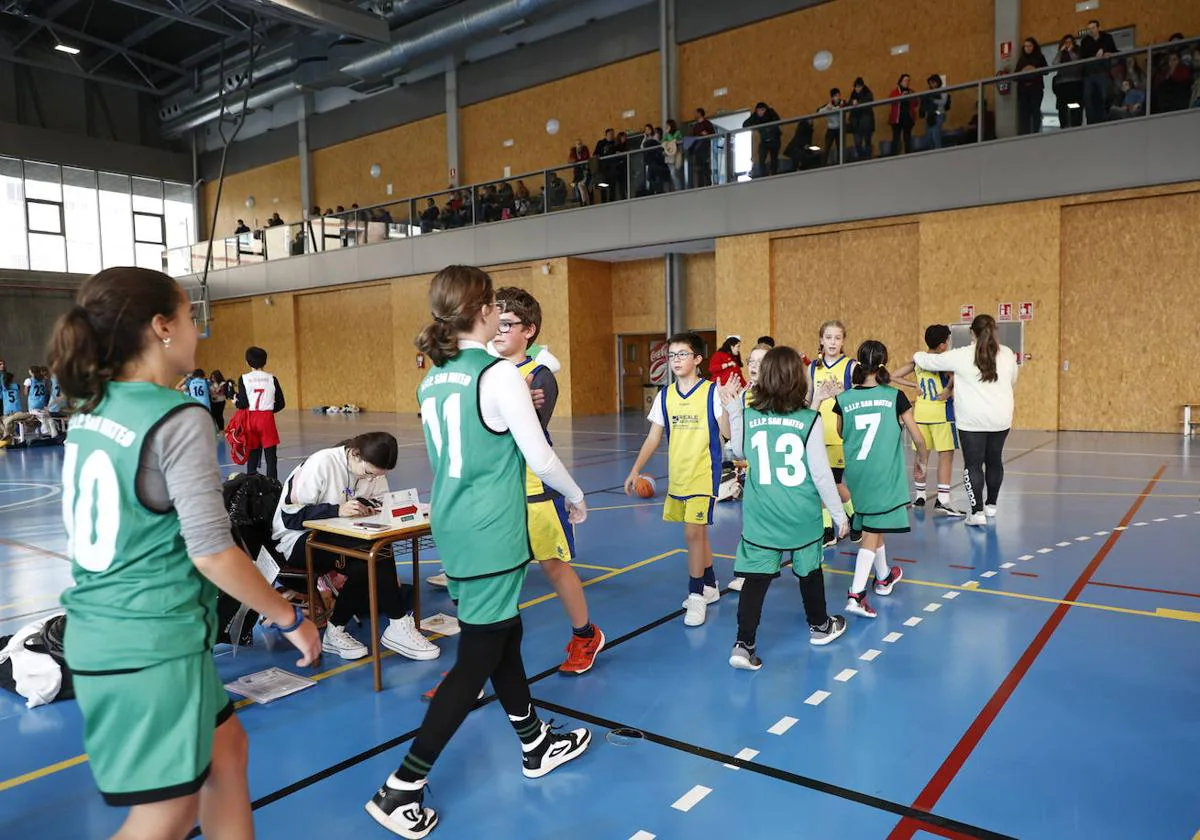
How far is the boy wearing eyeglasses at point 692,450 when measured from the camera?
4.73 metres

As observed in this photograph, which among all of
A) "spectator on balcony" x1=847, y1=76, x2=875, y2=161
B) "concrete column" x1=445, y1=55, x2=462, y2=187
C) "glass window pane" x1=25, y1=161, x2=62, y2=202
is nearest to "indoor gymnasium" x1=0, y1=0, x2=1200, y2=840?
"spectator on balcony" x1=847, y1=76, x2=875, y2=161

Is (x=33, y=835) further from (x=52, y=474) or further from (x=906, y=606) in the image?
(x=52, y=474)

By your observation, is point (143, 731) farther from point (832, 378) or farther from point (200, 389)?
point (200, 389)

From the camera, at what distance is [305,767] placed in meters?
3.12

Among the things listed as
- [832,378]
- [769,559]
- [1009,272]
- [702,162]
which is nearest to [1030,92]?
[1009,272]

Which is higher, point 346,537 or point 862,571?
point 346,537

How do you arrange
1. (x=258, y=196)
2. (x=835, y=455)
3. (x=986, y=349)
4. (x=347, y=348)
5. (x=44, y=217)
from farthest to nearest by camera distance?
(x=258, y=196), (x=44, y=217), (x=347, y=348), (x=986, y=349), (x=835, y=455)

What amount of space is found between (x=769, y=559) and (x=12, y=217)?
32.8 meters

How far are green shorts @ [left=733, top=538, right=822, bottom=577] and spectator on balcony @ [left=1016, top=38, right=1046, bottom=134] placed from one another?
12619 mm

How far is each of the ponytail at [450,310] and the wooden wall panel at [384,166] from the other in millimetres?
23443

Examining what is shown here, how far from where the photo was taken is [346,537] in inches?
168

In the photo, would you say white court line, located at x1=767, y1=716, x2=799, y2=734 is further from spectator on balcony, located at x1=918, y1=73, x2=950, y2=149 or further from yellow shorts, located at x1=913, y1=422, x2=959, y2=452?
spectator on balcony, located at x1=918, y1=73, x2=950, y2=149

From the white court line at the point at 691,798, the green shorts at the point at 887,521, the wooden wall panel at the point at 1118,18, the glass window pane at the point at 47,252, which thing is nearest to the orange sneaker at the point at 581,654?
the white court line at the point at 691,798

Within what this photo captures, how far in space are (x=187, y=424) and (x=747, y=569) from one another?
2.94 metres
